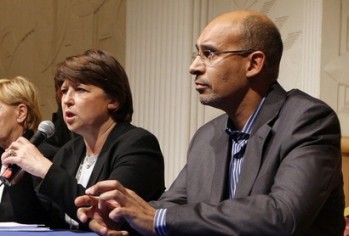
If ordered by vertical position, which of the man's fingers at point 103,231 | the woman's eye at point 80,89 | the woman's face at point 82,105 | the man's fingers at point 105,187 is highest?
the woman's eye at point 80,89

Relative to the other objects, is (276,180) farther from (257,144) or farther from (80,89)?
(80,89)

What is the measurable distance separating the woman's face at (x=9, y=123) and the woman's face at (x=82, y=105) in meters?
0.70

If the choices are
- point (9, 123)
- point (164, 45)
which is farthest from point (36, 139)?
point (164, 45)

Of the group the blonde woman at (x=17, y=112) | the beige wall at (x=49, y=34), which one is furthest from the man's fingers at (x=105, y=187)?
the beige wall at (x=49, y=34)

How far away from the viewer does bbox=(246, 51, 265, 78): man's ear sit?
2256 millimetres

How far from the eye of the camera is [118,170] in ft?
9.37

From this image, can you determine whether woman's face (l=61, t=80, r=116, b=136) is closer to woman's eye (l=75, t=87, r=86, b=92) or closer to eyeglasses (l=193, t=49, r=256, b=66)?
woman's eye (l=75, t=87, r=86, b=92)

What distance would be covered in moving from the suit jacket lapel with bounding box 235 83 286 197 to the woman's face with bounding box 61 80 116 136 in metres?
0.99

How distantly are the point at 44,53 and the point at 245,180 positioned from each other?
469cm

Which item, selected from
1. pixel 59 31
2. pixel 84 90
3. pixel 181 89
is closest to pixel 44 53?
pixel 59 31

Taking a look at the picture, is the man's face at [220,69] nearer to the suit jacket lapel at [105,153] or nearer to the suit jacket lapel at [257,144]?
the suit jacket lapel at [257,144]

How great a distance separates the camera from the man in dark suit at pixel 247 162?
6.44ft

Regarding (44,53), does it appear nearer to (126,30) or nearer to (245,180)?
(126,30)

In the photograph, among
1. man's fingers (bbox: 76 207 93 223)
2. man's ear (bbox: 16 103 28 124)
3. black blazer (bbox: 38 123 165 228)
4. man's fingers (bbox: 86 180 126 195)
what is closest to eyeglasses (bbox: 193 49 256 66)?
man's fingers (bbox: 86 180 126 195)
